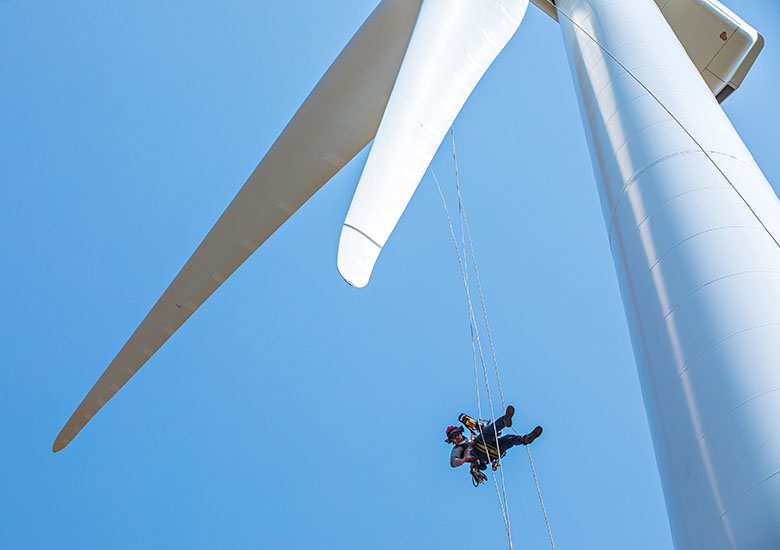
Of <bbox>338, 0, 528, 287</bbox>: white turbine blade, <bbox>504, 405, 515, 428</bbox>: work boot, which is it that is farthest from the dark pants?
<bbox>338, 0, 528, 287</bbox>: white turbine blade

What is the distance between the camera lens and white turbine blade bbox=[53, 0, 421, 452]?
8.32 m

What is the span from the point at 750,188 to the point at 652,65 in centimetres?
159

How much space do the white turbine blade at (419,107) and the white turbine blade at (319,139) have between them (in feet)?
7.61

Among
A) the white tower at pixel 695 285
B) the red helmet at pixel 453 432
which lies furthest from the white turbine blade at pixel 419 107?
the red helmet at pixel 453 432

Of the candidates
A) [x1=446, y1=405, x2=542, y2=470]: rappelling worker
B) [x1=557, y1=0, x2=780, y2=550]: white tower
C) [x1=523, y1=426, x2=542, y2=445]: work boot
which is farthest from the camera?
[x1=446, y1=405, x2=542, y2=470]: rappelling worker

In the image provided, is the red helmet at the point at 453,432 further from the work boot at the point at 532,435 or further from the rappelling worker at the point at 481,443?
the work boot at the point at 532,435

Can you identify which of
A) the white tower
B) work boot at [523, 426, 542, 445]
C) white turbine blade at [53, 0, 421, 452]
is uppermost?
white turbine blade at [53, 0, 421, 452]

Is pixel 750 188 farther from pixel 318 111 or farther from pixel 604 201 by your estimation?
pixel 318 111

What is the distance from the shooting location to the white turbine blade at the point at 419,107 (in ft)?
14.4

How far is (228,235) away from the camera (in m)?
8.88

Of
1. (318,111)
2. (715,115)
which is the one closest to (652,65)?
(715,115)

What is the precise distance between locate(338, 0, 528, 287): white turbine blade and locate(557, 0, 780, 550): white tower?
3.65 feet

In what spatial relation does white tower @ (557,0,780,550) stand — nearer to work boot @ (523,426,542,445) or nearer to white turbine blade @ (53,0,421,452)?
white turbine blade @ (53,0,421,452)

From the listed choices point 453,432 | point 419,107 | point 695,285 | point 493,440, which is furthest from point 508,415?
Result: point 695,285
